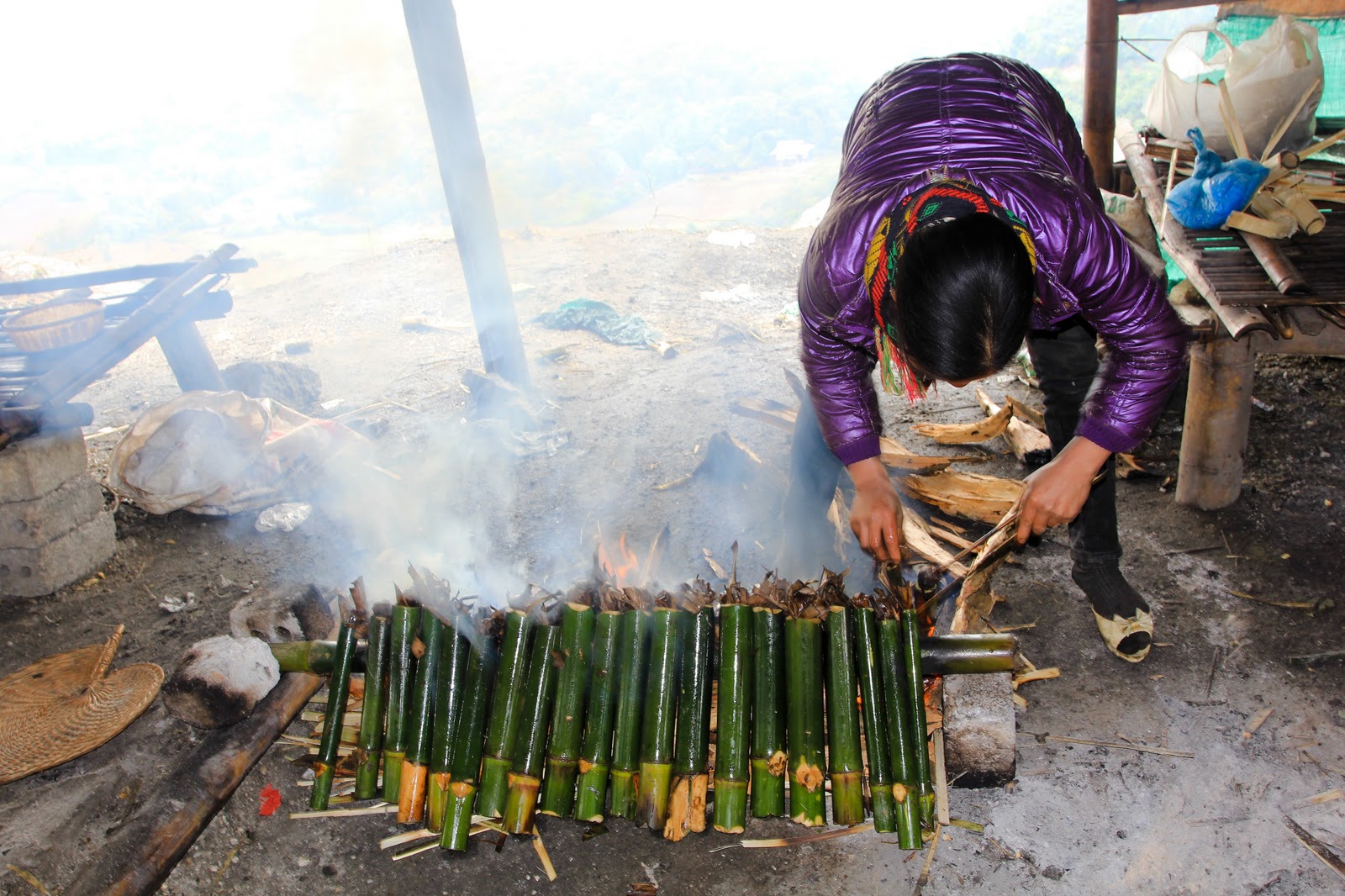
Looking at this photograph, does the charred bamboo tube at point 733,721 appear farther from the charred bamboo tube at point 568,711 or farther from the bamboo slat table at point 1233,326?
the bamboo slat table at point 1233,326

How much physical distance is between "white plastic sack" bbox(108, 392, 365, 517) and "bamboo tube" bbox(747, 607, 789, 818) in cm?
403

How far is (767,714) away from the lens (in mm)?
2643

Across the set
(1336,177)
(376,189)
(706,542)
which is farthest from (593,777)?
(376,189)

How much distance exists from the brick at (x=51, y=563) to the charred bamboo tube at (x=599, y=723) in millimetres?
3843

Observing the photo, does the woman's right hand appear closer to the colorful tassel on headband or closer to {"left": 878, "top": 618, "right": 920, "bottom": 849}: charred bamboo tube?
{"left": 878, "top": 618, "right": 920, "bottom": 849}: charred bamboo tube

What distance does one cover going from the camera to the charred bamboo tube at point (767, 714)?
2602mm

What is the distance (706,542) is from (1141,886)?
2516mm

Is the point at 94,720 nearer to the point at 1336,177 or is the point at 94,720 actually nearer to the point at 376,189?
the point at 1336,177

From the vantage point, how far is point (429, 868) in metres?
2.79

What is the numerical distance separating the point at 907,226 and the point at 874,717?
1599mm

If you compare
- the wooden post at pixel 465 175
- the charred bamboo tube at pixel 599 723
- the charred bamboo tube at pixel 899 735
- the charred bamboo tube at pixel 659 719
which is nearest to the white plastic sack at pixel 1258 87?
the charred bamboo tube at pixel 899 735

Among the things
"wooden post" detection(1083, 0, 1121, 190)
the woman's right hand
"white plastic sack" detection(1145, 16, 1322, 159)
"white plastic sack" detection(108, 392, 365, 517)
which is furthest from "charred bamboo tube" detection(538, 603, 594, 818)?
"wooden post" detection(1083, 0, 1121, 190)

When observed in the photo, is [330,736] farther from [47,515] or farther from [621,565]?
[47,515]

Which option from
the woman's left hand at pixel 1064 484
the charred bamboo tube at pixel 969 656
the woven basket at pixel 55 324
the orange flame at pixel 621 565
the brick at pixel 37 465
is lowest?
the orange flame at pixel 621 565
